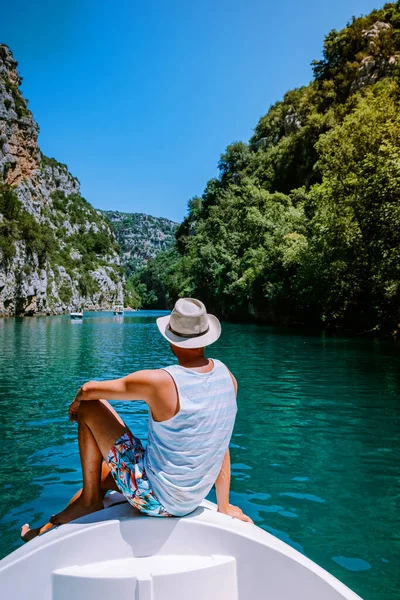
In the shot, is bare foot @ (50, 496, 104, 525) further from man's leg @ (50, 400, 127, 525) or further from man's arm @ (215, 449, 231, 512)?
man's arm @ (215, 449, 231, 512)

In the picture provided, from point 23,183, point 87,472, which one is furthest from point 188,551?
point 23,183

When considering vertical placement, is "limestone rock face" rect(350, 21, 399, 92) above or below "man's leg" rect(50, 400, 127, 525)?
above

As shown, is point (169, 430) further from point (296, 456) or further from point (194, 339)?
point (296, 456)

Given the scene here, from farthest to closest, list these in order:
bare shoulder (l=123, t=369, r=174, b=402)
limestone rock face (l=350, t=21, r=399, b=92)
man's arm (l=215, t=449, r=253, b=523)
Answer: limestone rock face (l=350, t=21, r=399, b=92) < man's arm (l=215, t=449, r=253, b=523) < bare shoulder (l=123, t=369, r=174, b=402)

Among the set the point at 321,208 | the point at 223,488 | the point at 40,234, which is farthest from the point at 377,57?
the point at 40,234

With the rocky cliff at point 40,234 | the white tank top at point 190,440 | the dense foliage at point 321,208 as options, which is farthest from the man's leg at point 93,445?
the rocky cliff at point 40,234

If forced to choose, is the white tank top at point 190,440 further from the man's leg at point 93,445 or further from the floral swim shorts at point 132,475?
the man's leg at point 93,445

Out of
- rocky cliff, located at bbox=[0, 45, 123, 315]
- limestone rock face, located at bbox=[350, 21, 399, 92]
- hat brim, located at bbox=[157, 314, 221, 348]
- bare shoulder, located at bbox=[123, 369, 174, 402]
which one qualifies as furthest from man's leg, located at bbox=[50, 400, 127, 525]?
rocky cliff, located at bbox=[0, 45, 123, 315]

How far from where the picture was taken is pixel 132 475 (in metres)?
2.60

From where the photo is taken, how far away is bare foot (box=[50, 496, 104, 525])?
273 centimetres

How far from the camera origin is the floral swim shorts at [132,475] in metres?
2.53

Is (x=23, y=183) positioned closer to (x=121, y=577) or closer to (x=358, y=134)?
(x=358, y=134)

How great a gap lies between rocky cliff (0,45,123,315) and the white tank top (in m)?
58.3

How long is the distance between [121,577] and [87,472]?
2.58 feet
